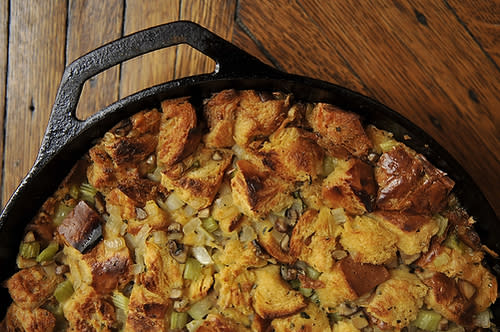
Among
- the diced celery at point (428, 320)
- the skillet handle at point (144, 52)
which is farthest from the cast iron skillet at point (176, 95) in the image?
the diced celery at point (428, 320)

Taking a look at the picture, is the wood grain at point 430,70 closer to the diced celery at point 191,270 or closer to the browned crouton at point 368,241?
the browned crouton at point 368,241

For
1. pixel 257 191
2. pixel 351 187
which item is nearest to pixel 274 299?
pixel 257 191

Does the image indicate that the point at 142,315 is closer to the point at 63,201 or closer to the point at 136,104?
the point at 63,201

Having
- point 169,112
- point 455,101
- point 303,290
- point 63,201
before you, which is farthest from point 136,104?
point 455,101

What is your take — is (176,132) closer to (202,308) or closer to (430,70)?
(202,308)

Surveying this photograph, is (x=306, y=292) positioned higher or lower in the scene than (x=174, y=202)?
lower

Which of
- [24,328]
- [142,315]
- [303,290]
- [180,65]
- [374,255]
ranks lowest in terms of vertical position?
[24,328]
